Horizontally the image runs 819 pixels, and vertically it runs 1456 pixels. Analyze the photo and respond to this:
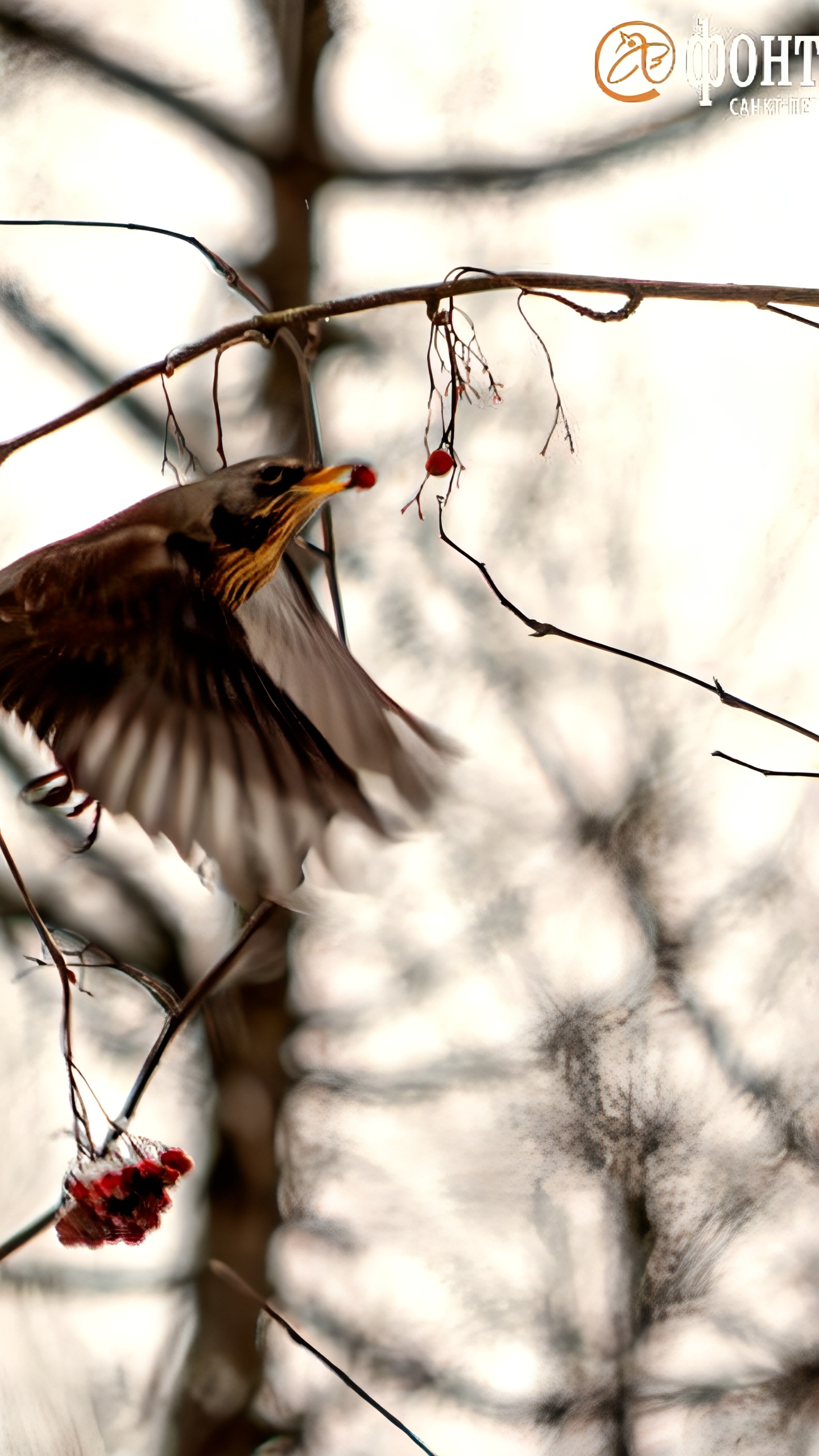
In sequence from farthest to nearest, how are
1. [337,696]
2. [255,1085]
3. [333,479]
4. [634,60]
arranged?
1. [255,1085]
2. [634,60]
3. [337,696]
4. [333,479]

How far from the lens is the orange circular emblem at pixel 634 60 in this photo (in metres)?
0.68

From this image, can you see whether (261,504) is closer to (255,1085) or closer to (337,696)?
(337,696)

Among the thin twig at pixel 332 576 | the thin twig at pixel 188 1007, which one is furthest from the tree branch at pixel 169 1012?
the thin twig at pixel 332 576

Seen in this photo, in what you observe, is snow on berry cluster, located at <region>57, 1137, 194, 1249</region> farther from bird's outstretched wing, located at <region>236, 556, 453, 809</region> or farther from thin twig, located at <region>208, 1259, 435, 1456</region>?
bird's outstretched wing, located at <region>236, 556, 453, 809</region>

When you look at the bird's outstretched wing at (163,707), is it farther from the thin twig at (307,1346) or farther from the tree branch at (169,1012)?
the thin twig at (307,1346)

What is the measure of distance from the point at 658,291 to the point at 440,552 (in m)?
0.50

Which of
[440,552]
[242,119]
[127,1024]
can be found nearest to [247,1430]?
[127,1024]

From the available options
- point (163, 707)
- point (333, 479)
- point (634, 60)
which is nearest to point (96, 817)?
point (163, 707)

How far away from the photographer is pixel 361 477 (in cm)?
33

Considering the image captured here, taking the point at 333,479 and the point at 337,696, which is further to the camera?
the point at 337,696

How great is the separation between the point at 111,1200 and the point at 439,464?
0.32 metres

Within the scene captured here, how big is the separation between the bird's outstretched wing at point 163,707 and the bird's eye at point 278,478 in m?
0.03

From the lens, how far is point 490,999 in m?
0.86

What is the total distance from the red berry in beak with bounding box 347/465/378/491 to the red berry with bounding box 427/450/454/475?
11 cm
